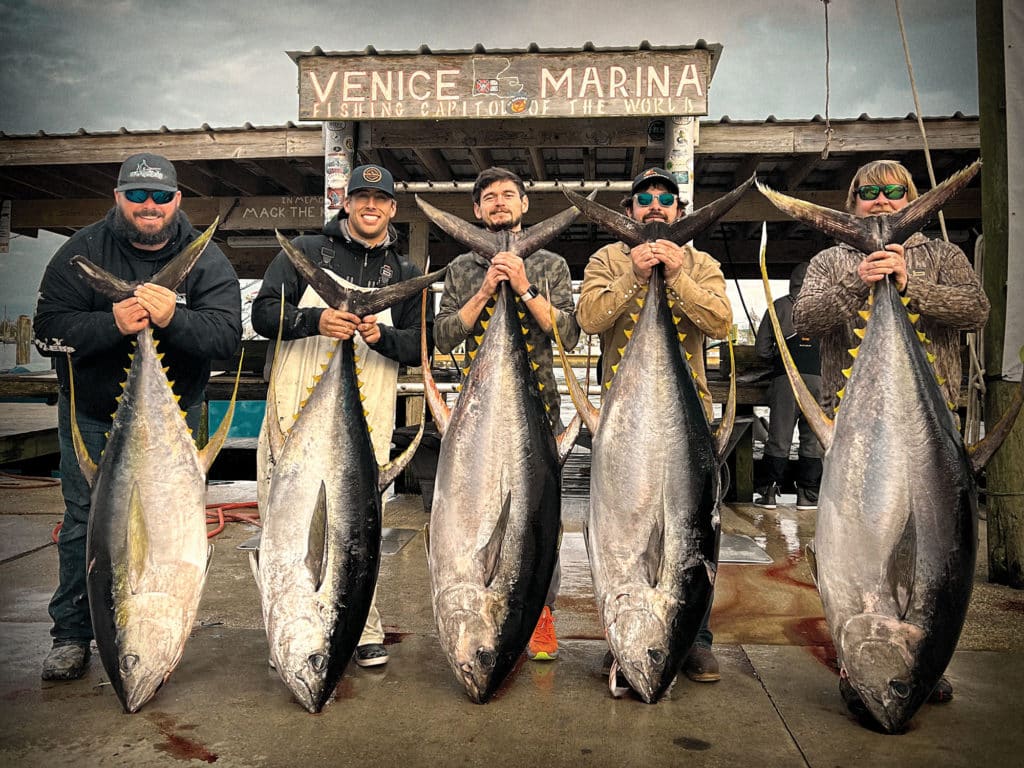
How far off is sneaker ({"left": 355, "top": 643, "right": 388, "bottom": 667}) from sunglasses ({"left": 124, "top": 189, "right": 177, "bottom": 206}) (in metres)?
1.67

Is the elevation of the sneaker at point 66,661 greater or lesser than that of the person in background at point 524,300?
lesser

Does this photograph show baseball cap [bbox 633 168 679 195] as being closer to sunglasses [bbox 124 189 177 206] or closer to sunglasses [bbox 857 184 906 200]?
sunglasses [bbox 857 184 906 200]

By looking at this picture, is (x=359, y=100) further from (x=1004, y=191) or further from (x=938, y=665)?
(x=938, y=665)

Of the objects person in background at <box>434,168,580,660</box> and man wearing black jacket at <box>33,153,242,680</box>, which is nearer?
man wearing black jacket at <box>33,153,242,680</box>

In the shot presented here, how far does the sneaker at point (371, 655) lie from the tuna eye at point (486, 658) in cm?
54

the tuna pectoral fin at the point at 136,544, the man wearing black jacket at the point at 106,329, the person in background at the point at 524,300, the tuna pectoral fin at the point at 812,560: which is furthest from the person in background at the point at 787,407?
the tuna pectoral fin at the point at 136,544

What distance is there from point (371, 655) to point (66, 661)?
0.96 metres

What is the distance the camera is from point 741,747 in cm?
210

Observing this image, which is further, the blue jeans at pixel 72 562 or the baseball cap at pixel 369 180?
the baseball cap at pixel 369 180

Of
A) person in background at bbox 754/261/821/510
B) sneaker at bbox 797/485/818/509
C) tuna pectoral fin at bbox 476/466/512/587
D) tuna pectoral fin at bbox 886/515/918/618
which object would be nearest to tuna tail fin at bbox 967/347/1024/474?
tuna pectoral fin at bbox 886/515/918/618

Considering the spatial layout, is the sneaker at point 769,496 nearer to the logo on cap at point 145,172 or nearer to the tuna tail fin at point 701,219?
the tuna tail fin at point 701,219

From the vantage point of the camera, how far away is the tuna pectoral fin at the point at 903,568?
81.4 inches

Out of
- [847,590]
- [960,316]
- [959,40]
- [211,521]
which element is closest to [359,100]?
[211,521]

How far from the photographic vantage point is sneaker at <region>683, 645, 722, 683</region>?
8.28 ft
